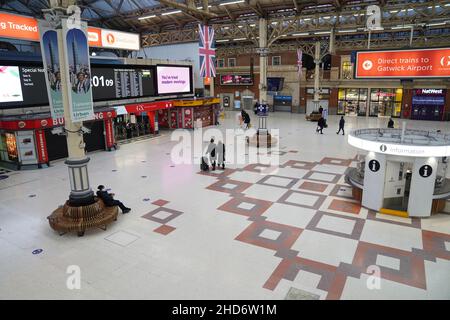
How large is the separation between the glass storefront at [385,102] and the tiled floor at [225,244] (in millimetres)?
21190

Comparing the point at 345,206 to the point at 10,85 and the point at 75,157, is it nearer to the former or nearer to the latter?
the point at 75,157

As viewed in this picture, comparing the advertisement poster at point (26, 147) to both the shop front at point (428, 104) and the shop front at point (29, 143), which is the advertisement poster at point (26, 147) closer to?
the shop front at point (29, 143)

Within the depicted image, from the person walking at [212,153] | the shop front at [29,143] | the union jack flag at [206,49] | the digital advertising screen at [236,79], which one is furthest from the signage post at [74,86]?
the digital advertising screen at [236,79]

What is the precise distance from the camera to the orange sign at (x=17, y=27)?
12633 mm

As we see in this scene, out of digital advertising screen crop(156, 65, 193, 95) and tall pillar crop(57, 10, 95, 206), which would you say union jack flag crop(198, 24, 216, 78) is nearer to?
digital advertising screen crop(156, 65, 193, 95)

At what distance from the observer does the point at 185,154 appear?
49.5 ft

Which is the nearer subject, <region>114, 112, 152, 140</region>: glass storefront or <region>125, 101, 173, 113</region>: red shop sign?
<region>125, 101, 173, 113</region>: red shop sign

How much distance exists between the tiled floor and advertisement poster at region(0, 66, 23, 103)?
11.1ft

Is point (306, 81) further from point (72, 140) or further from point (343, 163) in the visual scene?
point (72, 140)

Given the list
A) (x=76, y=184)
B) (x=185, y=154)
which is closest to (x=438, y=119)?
(x=185, y=154)

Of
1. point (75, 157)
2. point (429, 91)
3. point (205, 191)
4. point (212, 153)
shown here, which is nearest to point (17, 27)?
point (75, 157)

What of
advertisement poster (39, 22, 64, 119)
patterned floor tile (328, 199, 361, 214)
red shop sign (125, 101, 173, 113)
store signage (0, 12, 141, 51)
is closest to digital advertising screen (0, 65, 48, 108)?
store signage (0, 12, 141, 51)

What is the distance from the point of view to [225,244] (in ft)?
22.5

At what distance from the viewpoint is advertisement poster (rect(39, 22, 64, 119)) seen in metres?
6.56
